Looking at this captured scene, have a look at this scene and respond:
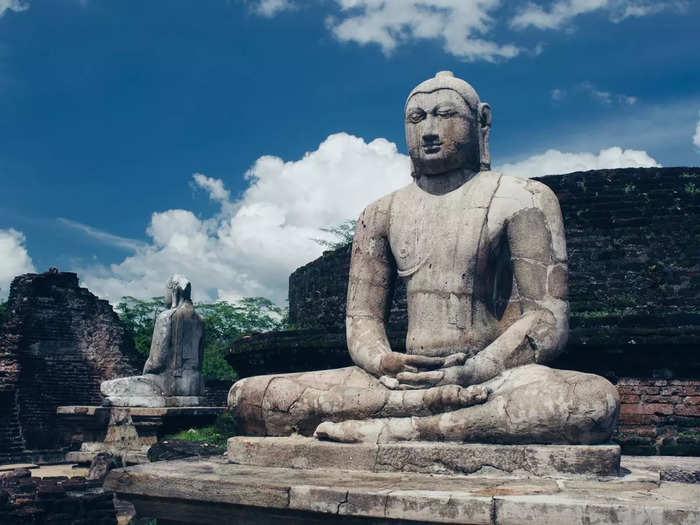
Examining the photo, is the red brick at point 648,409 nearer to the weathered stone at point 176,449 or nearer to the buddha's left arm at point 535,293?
the buddha's left arm at point 535,293

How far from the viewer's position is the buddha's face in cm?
385

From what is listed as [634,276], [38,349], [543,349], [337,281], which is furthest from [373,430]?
[38,349]

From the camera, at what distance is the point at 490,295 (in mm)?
3754


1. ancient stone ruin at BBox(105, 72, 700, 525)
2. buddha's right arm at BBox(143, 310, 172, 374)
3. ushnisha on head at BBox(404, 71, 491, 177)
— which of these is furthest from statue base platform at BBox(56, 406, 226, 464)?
ushnisha on head at BBox(404, 71, 491, 177)

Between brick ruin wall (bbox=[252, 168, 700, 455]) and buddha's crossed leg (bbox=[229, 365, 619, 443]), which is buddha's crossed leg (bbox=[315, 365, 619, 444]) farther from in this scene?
brick ruin wall (bbox=[252, 168, 700, 455])

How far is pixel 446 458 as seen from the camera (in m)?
3.04

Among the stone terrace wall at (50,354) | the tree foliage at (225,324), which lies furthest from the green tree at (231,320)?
the stone terrace wall at (50,354)

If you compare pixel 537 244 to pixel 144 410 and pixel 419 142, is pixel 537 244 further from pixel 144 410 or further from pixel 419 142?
pixel 144 410

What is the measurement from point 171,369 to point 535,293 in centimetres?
759

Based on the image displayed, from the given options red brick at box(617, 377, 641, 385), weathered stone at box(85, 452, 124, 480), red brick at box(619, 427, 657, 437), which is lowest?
weathered stone at box(85, 452, 124, 480)

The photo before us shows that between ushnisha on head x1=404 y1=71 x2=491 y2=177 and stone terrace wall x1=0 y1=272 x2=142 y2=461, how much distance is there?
12954 mm

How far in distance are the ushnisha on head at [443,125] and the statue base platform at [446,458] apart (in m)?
1.51

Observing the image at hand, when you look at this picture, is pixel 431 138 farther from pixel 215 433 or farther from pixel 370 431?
pixel 215 433

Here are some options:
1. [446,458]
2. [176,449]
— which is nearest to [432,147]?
[446,458]
